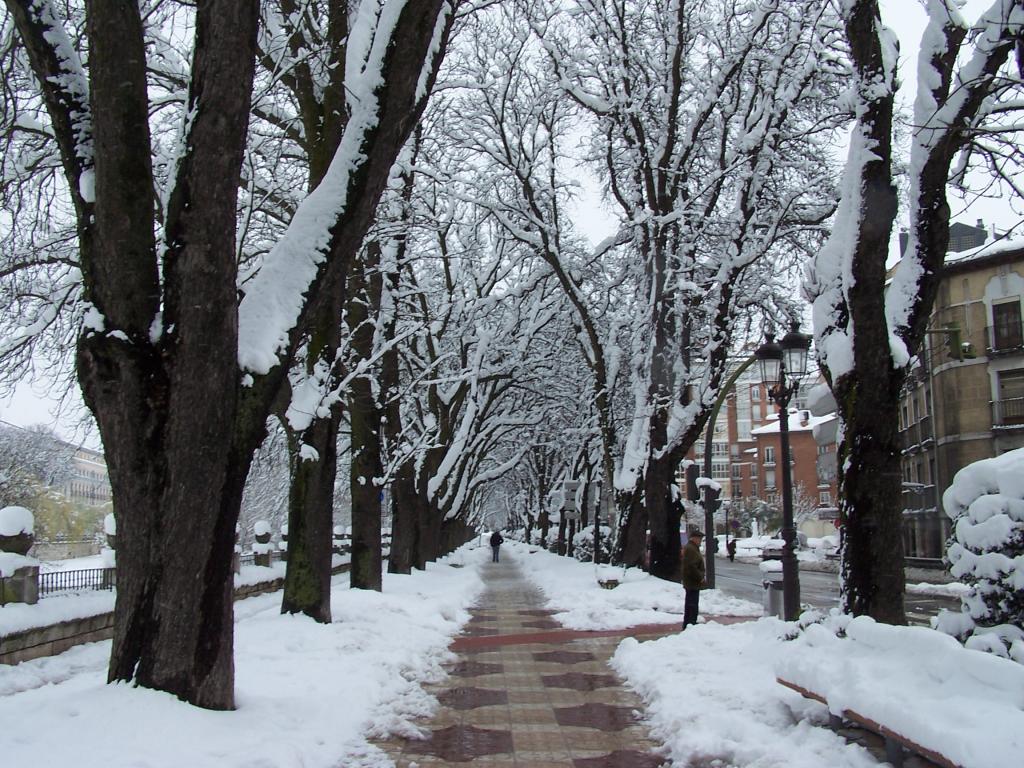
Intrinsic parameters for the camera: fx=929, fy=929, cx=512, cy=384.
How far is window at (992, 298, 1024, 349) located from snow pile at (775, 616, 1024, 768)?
40282 millimetres

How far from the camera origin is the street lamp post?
1293 cm

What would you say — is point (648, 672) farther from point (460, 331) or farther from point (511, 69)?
point (460, 331)

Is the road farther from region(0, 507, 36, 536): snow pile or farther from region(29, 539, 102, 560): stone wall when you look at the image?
region(29, 539, 102, 560): stone wall

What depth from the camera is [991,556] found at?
6.07 metres

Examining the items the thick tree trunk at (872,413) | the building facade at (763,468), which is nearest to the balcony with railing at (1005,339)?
the building facade at (763,468)

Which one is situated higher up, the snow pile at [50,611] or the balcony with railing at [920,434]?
the balcony with railing at [920,434]

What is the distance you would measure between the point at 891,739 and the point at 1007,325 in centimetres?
4256

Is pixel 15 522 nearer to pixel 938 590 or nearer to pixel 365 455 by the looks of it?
pixel 365 455

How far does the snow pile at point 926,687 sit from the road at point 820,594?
10.1 m

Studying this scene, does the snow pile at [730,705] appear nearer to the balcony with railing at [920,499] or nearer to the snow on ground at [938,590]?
the snow on ground at [938,590]

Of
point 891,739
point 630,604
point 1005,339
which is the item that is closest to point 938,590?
point 630,604

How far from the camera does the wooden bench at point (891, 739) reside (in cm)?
468

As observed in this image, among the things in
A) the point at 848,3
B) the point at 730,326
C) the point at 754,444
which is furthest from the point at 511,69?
the point at 754,444

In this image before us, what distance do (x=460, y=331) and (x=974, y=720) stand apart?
2325cm
